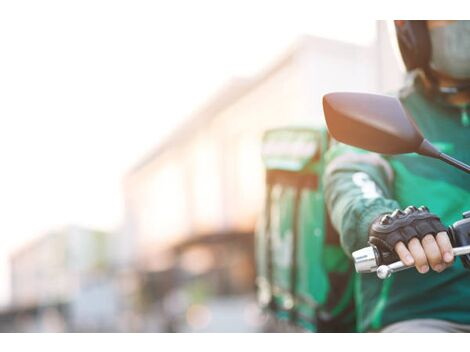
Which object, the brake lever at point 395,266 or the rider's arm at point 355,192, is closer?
the brake lever at point 395,266

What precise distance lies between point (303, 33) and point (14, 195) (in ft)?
5.30

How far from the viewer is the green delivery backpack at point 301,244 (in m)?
2.18

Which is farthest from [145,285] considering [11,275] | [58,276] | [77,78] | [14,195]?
[77,78]

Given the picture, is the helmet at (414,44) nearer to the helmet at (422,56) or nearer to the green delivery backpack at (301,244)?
the helmet at (422,56)

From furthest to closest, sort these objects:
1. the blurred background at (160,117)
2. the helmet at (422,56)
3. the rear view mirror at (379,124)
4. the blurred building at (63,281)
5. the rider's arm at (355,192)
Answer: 1. the blurred building at (63,281)
2. the blurred background at (160,117)
3. the helmet at (422,56)
4. the rider's arm at (355,192)
5. the rear view mirror at (379,124)

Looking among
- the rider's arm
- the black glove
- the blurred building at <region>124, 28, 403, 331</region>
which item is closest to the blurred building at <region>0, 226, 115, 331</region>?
the blurred building at <region>124, 28, 403, 331</region>

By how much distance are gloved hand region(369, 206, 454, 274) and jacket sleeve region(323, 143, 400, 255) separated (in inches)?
7.9

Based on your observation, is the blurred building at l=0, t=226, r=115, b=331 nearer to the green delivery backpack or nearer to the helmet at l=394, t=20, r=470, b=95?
the green delivery backpack

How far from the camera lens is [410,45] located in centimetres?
197

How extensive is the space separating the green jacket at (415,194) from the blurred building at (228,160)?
28cm

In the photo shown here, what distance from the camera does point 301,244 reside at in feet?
7.48

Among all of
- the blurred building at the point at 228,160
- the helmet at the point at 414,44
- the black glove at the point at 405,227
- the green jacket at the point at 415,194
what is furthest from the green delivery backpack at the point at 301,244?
the black glove at the point at 405,227

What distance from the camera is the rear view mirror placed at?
62.1 inches

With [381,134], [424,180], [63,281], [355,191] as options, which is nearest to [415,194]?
[424,180]
